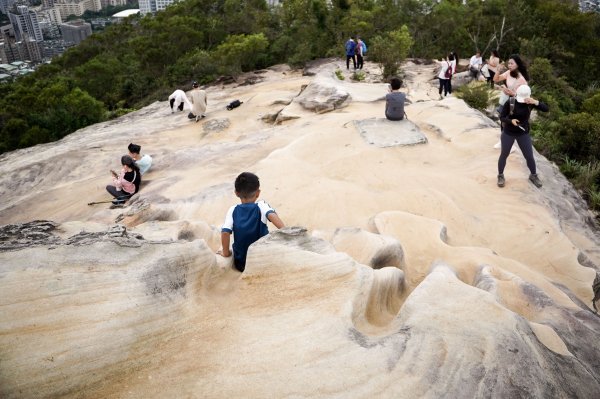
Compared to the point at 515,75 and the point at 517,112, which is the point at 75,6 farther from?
the point at 517,112

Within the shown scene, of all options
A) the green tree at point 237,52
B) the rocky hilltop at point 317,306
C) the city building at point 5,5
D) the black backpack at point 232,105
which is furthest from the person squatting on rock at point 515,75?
the city building at point 5,5

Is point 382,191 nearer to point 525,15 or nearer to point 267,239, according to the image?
point 267,239

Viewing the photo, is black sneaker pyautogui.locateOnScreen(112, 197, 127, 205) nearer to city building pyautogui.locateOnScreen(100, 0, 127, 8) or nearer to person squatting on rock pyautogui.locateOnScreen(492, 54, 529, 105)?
person squatting on rock pyautogui.locateOnScreen(492, 54, 529, 105)

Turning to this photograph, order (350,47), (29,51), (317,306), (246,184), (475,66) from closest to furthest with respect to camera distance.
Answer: (317,306) → (246,184) → (475,66) → (350,47) → (29,51)

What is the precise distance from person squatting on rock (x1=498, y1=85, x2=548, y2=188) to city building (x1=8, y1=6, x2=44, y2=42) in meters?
105

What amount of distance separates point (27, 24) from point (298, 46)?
9434cm

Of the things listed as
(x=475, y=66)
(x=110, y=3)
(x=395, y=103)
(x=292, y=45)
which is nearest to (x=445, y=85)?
(x=475, y=66)

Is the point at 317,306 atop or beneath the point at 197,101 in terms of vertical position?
atop

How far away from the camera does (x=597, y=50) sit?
816 inches

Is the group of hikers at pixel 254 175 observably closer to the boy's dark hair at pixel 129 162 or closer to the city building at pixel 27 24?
the boy's dark hair at pixel 129 162

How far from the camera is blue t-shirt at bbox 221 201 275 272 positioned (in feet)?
11.1

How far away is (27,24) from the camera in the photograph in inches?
3536

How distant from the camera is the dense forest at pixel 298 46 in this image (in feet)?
56.3

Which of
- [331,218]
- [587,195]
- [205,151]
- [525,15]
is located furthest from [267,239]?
[525,15]
